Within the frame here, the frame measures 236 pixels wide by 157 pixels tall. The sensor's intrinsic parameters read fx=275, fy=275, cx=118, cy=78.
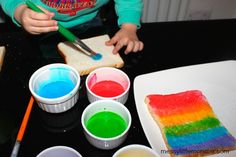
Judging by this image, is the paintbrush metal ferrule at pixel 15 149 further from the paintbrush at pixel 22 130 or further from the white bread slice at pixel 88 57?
the white bread slice at pixel 88 57

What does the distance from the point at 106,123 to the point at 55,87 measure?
0.16 meters

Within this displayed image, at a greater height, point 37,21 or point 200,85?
point 37,21

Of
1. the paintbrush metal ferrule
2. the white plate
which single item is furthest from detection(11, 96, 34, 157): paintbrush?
the white plate

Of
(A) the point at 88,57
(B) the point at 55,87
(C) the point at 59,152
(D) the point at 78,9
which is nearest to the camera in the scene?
(C) the point at 59,152

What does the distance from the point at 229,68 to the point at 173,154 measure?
332 millimetres

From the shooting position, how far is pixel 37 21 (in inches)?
27.7

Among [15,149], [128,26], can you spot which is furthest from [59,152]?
[128,26]

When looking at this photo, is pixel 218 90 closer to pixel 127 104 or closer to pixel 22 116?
pixel 127 104

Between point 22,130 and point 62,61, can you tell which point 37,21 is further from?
point 22,130

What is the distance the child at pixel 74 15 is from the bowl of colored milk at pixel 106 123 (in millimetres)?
228

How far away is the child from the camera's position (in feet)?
2.34

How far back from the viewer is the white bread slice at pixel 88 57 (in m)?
0.73

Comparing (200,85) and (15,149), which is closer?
(15,149)

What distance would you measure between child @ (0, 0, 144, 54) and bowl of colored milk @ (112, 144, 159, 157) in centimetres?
33
